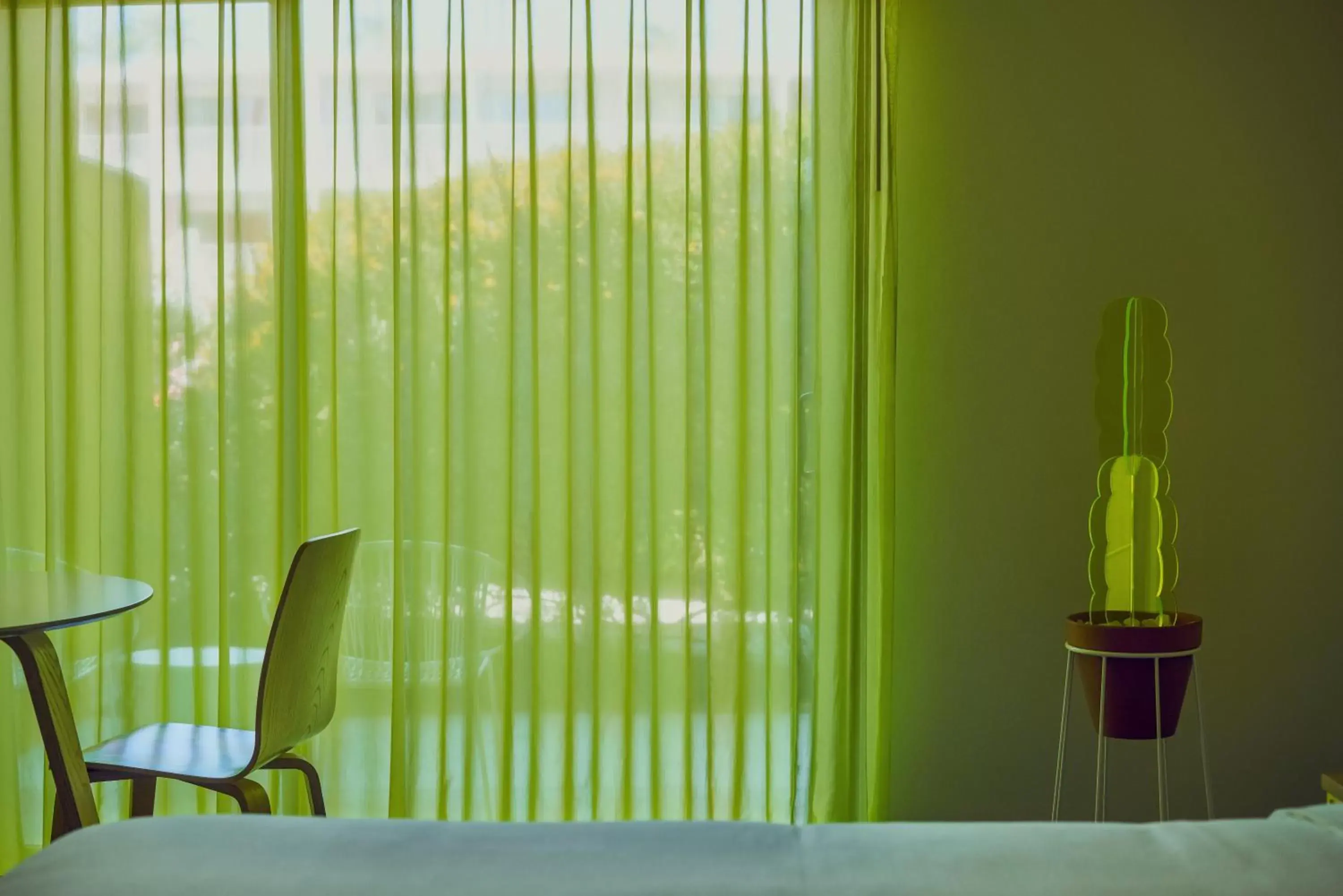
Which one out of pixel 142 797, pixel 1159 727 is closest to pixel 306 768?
pixel 142 797

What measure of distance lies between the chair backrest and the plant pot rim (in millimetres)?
1426

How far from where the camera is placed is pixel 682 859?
50.3 inches

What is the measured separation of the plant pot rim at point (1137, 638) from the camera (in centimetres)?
238

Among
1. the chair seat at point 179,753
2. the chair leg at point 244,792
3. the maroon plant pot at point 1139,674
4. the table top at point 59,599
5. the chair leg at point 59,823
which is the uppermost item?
the table top at point 59,599

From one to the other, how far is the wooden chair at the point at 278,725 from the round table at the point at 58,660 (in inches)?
2.2

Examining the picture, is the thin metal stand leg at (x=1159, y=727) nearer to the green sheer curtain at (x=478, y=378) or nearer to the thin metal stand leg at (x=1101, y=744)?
the thin metal stand leg at (x=1101, y=744)

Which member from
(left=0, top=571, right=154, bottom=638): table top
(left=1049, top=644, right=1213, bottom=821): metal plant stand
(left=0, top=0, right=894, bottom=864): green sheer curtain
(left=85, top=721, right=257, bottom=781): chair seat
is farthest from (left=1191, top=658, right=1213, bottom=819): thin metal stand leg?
(left=0, top=571, right=154, bottom=638): table top

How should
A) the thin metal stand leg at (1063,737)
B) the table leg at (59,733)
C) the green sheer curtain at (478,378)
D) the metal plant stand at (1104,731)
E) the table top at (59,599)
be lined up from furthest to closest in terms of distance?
1. the green sheer curtain at (478,378)
2. the thin metal stand leg at (1063,737)
3. the metal plant stand at (1104,731)
4. the table leg at (59,733)
5. the table top at (59,599)

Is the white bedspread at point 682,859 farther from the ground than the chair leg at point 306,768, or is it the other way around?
the white bedspread at point 682,859

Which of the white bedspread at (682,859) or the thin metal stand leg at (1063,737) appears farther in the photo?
the thin metal stand leg at (1063,737)

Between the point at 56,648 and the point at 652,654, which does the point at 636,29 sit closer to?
the point at 652,654

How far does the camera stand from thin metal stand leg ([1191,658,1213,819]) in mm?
2480

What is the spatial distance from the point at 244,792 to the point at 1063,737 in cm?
161

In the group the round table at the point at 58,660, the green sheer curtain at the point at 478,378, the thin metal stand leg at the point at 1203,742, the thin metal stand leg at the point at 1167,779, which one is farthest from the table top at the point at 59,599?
the thin metal stand leg at the point at 1167,779
